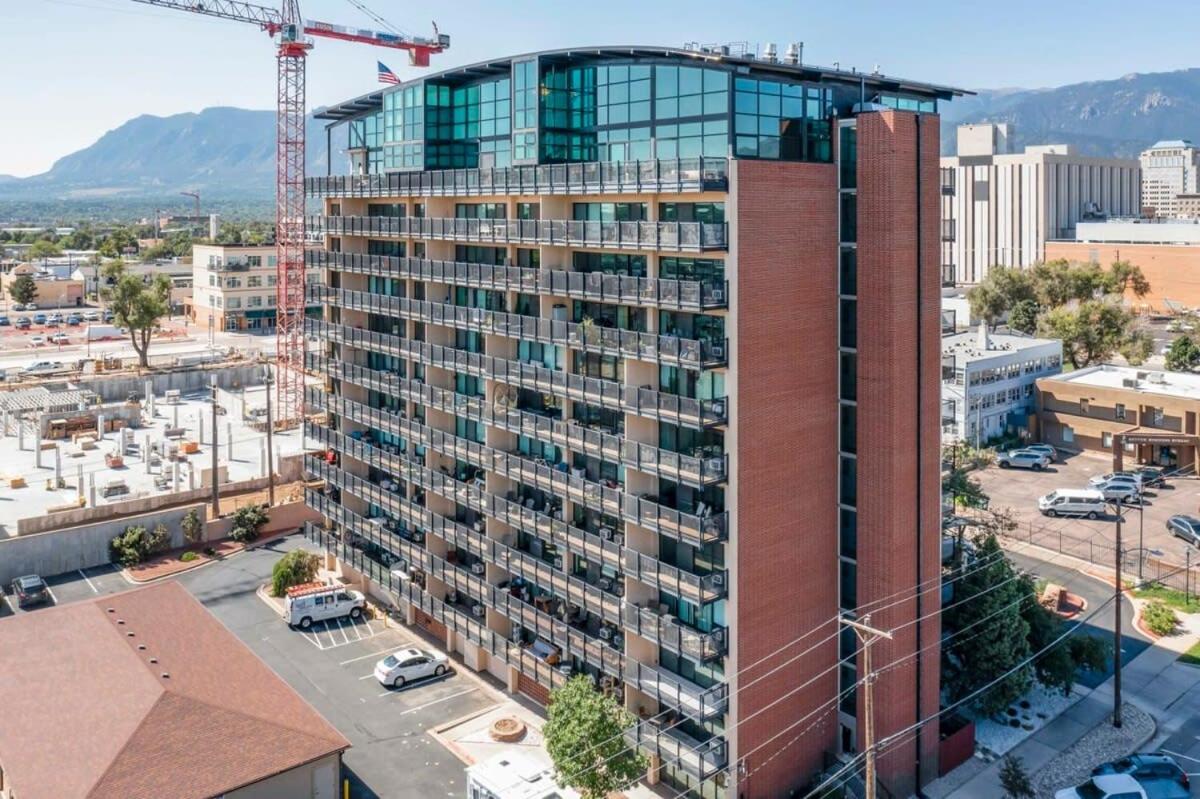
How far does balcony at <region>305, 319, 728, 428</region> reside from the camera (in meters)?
27.8

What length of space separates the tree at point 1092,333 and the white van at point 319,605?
223 ft

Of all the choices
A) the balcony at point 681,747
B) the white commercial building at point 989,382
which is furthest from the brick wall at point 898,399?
the white commercial building at point 989,382

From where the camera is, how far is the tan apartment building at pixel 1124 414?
65062 millimetres

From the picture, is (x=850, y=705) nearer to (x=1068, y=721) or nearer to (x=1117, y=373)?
(x=1068, y=721)

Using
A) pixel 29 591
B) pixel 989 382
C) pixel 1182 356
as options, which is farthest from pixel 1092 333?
pixel 29 591

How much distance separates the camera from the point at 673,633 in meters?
28.6

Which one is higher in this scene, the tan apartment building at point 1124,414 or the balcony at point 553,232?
the balcony at point 553,232

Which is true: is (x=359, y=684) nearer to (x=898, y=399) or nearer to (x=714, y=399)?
(x=714, y=399)

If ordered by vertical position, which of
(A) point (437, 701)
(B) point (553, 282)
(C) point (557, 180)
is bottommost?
(A) point (437, 701)

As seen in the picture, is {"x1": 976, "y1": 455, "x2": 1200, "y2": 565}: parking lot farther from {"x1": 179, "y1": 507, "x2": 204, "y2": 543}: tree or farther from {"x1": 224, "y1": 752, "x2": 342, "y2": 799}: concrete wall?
{"x1": 179, "y1": 507, "x2": 204, "y2": 543}: tree

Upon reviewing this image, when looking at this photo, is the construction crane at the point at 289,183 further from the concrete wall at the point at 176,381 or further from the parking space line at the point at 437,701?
the parking space line at the point at 437,701

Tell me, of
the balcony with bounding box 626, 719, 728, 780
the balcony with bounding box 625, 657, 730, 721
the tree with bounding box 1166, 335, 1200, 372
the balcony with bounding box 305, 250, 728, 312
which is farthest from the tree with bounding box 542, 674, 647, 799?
the tree with bounding box 1166, 335, 1200, 372

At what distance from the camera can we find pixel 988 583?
33938 millimetres

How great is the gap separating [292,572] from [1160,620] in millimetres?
38617
